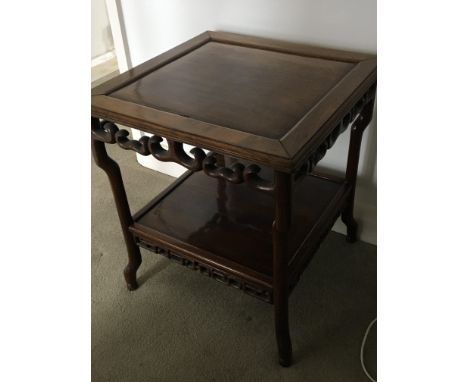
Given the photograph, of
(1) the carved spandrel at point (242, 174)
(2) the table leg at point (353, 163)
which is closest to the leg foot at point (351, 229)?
(2) the table leg at point (353, 163)

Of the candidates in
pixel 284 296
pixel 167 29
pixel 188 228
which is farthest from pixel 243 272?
pixel 167 29

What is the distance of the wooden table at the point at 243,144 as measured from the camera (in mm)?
829

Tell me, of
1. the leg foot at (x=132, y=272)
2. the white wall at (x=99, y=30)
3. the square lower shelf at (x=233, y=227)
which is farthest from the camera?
the white wall at (x=99, y=30)

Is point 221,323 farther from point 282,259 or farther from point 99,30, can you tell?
point 99,30

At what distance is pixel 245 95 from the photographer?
95 cm

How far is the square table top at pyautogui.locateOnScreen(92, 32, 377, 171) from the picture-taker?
2.65ft

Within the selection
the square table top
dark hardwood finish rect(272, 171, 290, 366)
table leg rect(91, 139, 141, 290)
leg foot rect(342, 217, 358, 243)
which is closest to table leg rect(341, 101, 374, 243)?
leg foot rect(342, 217, 358, 243)

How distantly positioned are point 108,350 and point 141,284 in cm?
23

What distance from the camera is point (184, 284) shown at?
1.32 metres

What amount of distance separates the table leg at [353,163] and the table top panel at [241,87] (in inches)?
6.2

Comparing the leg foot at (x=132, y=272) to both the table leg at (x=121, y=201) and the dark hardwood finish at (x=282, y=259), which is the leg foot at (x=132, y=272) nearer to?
the table leg at (x=121, y=201)
